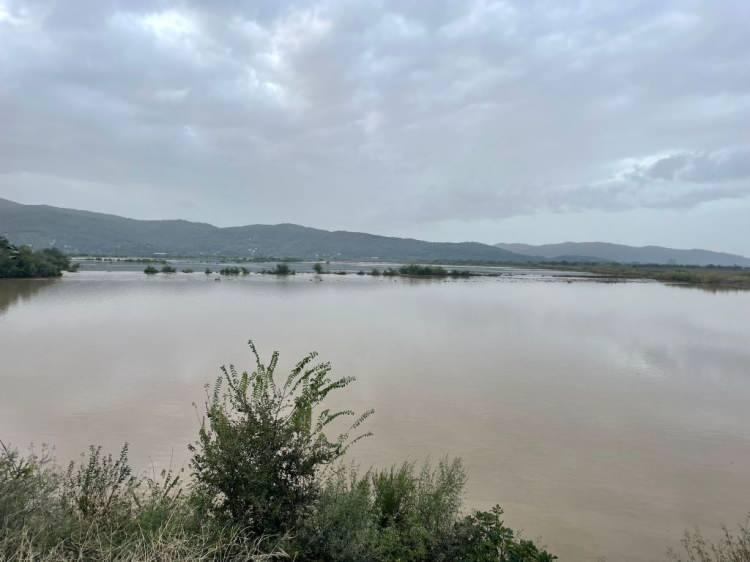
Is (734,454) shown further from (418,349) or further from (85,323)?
(85,323)

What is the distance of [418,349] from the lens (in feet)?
48.5

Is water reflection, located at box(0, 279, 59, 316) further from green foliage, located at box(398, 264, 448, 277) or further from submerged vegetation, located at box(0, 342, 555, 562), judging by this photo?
green foliage, located at box(398, 264, 448, 277)

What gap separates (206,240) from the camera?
140750 mm

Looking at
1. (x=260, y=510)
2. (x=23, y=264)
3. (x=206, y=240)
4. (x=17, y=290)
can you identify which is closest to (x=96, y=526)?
(x=260, y=510)

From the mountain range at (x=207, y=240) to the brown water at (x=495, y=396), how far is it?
339ft

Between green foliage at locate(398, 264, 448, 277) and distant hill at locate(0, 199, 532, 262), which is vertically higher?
distant hill at locate(0, 199, 532, 262)

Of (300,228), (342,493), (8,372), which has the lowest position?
(8,372)

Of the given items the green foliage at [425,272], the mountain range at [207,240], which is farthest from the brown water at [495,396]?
the mountain range at [207,240]

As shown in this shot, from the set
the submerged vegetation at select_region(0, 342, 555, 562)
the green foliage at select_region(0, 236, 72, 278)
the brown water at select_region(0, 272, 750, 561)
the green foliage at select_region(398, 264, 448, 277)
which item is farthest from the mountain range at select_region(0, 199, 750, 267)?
the submerged vegetation at select_region(0, 342, 555, 562)

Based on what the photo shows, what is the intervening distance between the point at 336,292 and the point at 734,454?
2846cm

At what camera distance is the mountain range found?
117 meters

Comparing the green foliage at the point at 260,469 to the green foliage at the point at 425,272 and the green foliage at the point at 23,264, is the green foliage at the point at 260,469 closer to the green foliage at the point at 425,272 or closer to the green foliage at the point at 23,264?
the green foliage at the point at 23,264

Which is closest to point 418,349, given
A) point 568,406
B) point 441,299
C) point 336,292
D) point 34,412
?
point 568,406

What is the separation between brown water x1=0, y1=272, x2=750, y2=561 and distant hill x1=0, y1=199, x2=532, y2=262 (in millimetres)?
106258
